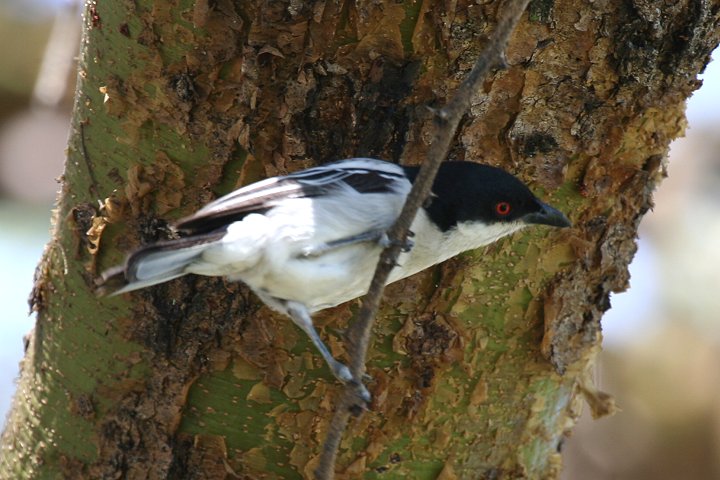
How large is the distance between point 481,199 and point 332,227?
0.52 m

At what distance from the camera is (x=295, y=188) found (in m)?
2.69

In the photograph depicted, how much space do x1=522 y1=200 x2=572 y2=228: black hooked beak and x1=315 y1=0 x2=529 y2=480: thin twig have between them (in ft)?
2.33

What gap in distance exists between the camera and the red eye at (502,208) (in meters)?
2.82

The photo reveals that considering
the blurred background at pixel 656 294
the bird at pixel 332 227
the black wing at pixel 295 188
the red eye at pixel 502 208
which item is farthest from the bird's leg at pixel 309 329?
the blurred background at pixel 656 294

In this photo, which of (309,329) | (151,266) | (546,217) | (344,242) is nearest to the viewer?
(151,266)

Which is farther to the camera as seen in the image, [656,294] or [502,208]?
[656,294]

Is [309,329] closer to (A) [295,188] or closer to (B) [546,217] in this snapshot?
(A) [295,188]

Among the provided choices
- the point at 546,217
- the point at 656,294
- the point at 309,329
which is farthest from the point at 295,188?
the point at 656,294

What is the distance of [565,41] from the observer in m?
2.88

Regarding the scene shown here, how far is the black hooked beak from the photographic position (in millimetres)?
2873

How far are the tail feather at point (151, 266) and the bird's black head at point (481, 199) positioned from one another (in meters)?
0.76

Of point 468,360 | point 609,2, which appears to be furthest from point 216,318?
point 609,2

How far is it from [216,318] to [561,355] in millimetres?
1229

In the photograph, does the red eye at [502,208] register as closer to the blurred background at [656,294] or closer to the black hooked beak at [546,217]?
the black hooked beak at [546,217]
